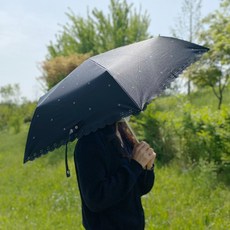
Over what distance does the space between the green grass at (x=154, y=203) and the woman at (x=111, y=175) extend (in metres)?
2.45

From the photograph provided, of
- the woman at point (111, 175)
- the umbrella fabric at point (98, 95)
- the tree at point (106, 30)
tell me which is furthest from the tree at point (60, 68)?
the woman at point (111, 175)

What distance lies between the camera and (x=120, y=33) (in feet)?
66.7

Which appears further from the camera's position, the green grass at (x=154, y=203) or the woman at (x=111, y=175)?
the green grass at (x=154, y=203)

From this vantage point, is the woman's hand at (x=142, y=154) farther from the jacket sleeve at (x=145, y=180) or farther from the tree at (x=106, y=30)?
the tree at (x=106, y=30)

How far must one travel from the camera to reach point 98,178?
1823 mm

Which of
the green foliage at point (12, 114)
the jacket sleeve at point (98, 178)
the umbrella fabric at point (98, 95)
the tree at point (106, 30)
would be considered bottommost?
the green foliage at point (12, 114)

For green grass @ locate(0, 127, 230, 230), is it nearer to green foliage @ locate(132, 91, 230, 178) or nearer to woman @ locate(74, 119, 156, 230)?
green foliage @ locate(132, 91, 230, 178)

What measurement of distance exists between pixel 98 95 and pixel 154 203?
3585 millimetres

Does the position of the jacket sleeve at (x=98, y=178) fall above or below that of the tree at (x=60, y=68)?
above

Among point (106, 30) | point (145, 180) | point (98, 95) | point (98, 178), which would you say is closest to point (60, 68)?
point (106, 30)

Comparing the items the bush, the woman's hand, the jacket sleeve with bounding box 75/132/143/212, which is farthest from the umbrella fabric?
the bush

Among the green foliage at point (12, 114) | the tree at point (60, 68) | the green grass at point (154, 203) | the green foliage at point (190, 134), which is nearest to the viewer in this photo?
the green grass at point (154, 203)

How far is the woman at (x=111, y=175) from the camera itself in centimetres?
183

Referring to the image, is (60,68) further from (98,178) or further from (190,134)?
(98,178)
